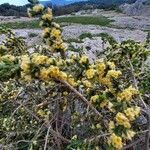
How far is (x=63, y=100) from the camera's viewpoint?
558cm

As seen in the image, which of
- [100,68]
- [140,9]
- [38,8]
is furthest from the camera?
[140,9]

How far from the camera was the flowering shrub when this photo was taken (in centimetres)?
450

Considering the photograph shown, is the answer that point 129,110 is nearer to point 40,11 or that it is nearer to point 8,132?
point 40,11

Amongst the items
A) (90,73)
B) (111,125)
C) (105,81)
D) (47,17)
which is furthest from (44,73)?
(47,17)

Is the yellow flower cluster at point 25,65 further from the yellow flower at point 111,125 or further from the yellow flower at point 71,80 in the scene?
the yellow flower at point 111,125

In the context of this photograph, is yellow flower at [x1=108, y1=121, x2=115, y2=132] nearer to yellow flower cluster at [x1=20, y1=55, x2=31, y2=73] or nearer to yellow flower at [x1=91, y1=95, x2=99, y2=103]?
yellow flower at [x1=91, y1=95, x2=99, y2=103]

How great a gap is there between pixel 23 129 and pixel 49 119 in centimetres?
39

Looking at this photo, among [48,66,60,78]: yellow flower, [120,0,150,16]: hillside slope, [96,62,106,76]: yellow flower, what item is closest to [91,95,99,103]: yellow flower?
[96,62,106,76]: yellow flower

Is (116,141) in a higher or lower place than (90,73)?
lower

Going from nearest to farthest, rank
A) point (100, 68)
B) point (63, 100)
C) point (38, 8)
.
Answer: point (100, 68) → point (38, 8) → point (63, 100)

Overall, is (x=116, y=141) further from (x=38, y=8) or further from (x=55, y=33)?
(x=38, y=8)

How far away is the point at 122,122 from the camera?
4.41 meters

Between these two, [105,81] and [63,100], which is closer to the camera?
[105,81]

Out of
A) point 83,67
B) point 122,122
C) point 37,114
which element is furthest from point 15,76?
point 37,114
